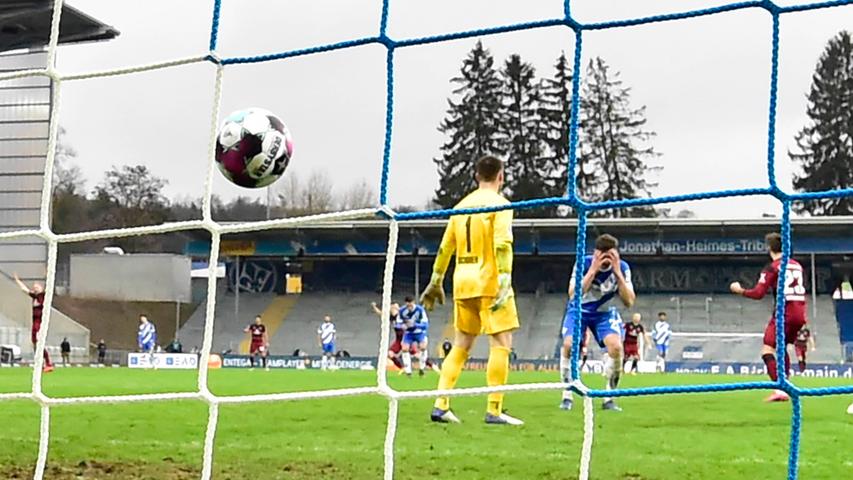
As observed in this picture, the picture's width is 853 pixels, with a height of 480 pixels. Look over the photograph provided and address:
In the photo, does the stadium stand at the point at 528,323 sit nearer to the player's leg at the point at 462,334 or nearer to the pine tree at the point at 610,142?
the pine tree at the point at 610,142

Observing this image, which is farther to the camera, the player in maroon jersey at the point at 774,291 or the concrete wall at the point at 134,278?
the concrete wall at the point at 134,278

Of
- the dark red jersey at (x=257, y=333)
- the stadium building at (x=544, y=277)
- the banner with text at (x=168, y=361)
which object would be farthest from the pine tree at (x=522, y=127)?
the dark red jersey at (x=257, y=333)

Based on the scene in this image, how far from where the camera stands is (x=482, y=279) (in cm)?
650

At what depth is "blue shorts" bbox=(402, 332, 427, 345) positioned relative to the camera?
60.0ft

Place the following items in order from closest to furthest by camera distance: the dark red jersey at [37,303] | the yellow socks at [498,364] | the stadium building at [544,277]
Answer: the yellow socks at [498,364] → the dark red jersey at [37,303] → the stadium building at [544,277]

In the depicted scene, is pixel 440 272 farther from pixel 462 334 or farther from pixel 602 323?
pixel 602 323

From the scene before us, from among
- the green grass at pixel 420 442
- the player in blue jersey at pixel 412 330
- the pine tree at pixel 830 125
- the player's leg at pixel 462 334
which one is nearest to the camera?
the green grass at pixel 420 442

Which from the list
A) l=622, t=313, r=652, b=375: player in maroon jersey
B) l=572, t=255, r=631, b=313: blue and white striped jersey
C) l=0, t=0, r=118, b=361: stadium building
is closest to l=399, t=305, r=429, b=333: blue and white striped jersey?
l=622, t=313, r=652, b=375: player in maroon jersey

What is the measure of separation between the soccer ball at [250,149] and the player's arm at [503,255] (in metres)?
1.65

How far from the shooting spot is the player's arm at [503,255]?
6.23 meters

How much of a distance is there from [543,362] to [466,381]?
13.2 metres

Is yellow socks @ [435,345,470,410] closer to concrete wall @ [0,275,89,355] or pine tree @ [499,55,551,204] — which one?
concrete wall @ [0,275,89,355]

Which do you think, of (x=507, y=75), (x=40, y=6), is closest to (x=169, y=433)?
(x=40, y=6)

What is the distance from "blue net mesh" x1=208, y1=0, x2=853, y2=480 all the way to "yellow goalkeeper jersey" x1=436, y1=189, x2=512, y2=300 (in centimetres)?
241
